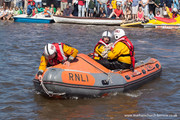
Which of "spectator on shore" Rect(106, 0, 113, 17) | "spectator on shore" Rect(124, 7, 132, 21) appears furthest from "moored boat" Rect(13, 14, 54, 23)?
"spectator on shore" Rect(124, 7, 132, 21)

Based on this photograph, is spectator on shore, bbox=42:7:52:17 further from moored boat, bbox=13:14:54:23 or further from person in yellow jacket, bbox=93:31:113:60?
person in yellow jacket, bbox=93:31:113:60

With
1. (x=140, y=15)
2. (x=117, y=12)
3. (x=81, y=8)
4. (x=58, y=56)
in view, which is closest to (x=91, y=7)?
(x=81, y=8)

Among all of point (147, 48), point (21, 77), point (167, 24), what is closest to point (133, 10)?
point (167, 24)

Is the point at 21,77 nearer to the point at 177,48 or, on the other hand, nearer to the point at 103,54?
the point at 103,54

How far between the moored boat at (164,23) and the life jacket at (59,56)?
45.1ft

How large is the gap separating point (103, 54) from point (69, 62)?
4.42 ft

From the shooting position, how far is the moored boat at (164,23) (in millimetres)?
20938

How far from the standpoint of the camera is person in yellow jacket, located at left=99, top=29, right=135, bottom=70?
339 inches

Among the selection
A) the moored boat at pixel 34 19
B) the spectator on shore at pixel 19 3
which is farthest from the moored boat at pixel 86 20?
the spectator on shore at pixel 19 3

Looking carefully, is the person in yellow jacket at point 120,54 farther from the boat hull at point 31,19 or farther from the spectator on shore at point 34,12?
the spectator on shore at point 34,12

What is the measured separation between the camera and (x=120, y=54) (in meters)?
8.68

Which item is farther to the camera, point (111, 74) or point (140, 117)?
point (111, 74)

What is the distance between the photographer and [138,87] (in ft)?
30.1

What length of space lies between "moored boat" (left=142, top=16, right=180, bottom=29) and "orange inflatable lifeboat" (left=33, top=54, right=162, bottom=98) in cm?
1281
